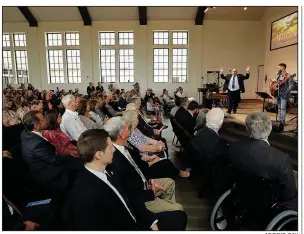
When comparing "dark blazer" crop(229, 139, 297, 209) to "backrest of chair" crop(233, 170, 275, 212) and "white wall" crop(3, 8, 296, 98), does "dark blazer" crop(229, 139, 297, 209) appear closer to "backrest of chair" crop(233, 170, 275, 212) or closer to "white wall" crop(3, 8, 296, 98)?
"backrest of chair" crop(233, 170, 275, 212)

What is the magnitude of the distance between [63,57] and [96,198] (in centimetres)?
1354

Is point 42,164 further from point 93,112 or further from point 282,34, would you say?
point 282,34

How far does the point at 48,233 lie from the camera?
140cm

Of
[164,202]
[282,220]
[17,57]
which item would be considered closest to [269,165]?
[282,220]

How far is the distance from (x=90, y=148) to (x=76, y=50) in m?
13.2

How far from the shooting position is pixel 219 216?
2127mm

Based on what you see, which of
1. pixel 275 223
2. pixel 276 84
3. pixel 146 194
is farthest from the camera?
pixel 276 84

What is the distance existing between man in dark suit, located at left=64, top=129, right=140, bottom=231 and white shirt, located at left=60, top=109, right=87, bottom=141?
1.69 meters

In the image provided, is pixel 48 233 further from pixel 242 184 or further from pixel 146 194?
pixel 242 184

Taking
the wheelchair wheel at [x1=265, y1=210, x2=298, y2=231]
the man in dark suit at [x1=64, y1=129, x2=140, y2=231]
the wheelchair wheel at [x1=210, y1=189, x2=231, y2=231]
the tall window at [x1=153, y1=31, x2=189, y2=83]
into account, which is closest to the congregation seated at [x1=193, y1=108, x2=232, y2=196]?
the wheelchair wheel at [x1=210, y1=189, x2=231, y2=231]

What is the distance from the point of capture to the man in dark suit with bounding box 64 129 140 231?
47.2 inches

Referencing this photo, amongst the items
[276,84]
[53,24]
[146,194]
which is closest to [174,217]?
[146,194]

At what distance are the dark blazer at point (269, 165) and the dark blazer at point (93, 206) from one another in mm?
919

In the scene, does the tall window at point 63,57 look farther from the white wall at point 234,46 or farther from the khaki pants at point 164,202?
the khaki pants at point 164,202
